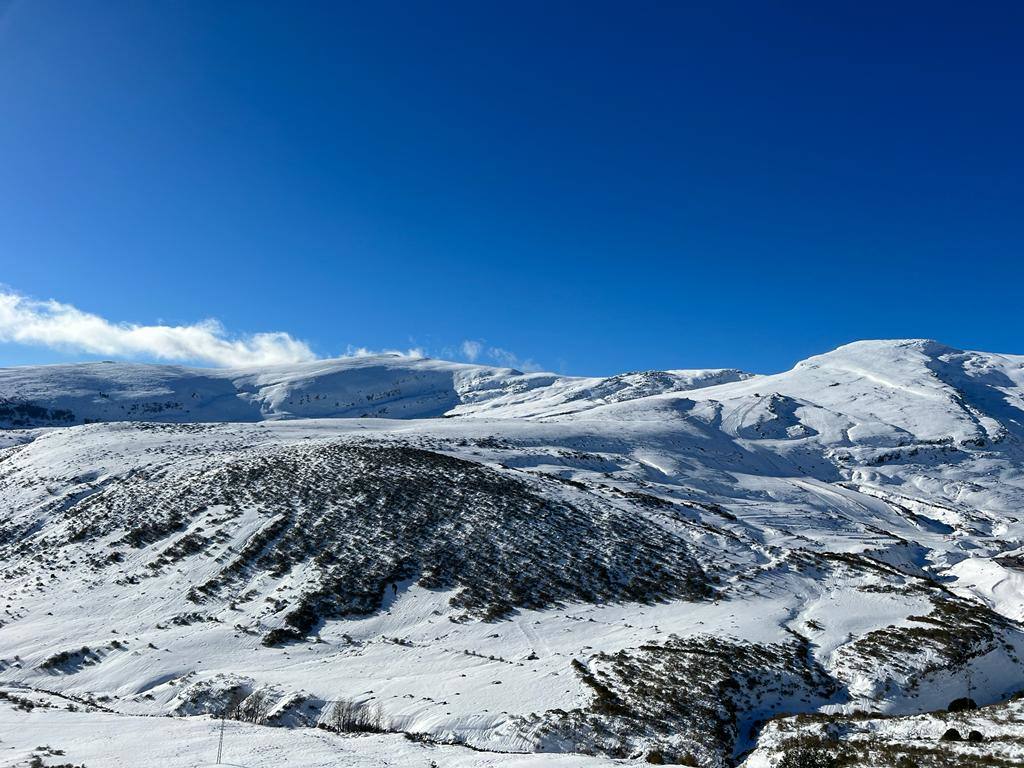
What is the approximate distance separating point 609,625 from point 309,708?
662 inches

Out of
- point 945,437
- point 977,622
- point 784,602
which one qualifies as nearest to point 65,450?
point 784,602

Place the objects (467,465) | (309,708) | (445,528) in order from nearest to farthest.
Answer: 1. (309,708)
2. (445,528)
3. (467,465)

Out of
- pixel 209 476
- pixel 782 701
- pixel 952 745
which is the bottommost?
pixel 782 701

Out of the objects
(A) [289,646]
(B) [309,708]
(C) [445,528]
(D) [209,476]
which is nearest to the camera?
(B) [309,708]

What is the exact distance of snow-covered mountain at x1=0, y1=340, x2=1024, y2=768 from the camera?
2238 centimetres

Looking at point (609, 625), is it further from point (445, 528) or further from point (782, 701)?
point (445, 528)

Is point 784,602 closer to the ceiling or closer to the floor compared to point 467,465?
closer to the floor

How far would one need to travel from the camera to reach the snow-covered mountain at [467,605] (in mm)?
22375

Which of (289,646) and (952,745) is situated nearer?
(952,745)

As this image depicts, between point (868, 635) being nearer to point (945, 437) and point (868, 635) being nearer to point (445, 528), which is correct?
point (445, 528)

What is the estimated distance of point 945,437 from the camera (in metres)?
132

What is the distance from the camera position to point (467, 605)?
3475 cm

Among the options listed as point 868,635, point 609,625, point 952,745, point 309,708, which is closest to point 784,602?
point 868,635

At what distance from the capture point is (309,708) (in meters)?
23.1
